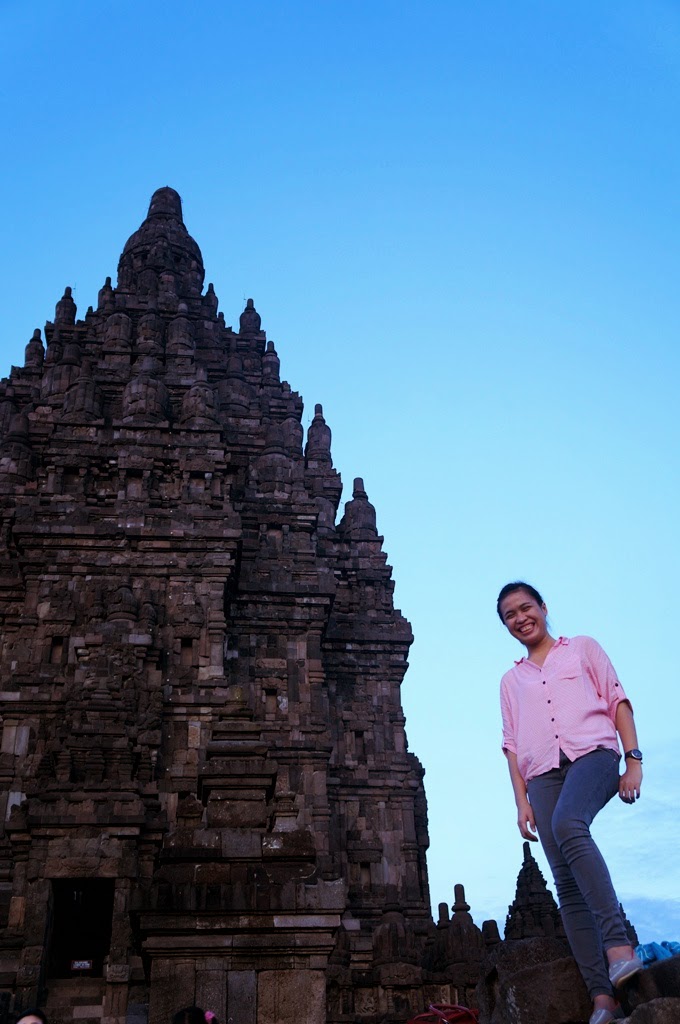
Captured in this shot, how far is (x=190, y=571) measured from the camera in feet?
84.1

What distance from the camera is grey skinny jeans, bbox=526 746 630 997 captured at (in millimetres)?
5316

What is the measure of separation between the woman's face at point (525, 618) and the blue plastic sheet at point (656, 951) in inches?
71.6

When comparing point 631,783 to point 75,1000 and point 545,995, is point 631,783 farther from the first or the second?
point 75,1000

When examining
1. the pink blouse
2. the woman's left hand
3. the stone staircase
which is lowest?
the woman's left hand

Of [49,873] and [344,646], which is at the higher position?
[344,646]

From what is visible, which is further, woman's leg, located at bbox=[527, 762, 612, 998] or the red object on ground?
the red object on ground

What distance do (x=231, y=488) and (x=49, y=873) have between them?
14.2 m

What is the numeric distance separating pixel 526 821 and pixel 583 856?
677 millimetres

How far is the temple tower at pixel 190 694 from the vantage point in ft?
34.0

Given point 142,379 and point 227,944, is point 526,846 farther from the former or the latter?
point 227,944

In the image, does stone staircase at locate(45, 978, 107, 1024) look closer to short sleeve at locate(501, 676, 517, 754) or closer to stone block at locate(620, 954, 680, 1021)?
short sleeve at locate(501, 676, 517, 754)

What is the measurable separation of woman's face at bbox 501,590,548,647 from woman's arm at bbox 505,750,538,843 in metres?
0.72

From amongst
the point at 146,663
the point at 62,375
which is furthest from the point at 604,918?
the point at 62,375

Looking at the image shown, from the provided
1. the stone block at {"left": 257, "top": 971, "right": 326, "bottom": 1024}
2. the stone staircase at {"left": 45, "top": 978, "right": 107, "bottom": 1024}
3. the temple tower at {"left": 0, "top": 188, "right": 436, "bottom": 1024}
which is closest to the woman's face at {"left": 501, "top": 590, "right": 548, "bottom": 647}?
the temple tower at {"left": 0, "top": 188, "right": 436, "bottom": 1024}
